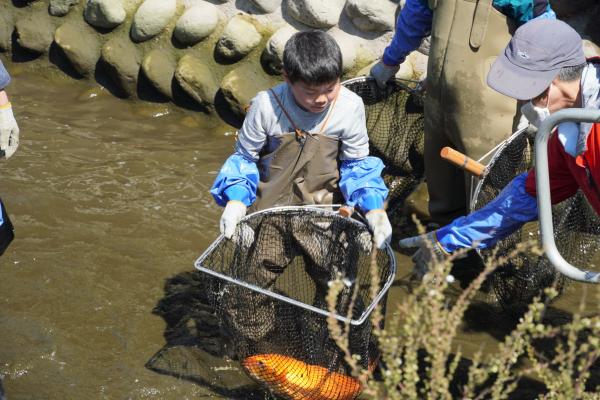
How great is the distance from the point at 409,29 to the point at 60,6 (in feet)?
12.5

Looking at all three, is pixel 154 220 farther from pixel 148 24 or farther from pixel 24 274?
pixel 148 24

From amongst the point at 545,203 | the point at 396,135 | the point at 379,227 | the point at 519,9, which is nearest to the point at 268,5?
the point at 396,135

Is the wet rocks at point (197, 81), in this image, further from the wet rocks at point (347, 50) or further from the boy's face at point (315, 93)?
the boy's face at point (315, 93)

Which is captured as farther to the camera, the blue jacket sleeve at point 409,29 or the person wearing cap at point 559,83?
the blue jacket sleeve at point 409,29

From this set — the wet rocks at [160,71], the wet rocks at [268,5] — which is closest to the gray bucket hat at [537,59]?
the wet rocks at [268,5]

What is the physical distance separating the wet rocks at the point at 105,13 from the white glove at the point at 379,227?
165 inches

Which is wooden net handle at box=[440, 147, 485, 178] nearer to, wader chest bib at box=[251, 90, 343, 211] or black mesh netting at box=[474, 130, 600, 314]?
black mesh netting at box=[474, 130, 600, 314]

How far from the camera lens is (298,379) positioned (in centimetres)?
342

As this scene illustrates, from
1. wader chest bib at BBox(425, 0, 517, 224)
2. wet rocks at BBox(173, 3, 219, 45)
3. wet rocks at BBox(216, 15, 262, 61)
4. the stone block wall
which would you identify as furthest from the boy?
wet rocks at BBox(173, 3, 219, 45)

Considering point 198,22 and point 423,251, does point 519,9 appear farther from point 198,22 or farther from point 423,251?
point 198,22

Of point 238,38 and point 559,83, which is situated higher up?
point 559,83

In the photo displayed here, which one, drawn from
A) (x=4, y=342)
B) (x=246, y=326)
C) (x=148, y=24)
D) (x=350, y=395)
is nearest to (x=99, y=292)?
(x=4, y=342)

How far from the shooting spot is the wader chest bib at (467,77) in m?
4.14

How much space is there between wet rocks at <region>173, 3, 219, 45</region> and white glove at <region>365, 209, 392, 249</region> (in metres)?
3.54
